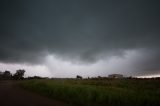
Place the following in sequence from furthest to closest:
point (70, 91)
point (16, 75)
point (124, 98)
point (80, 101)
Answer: point (16, 75) < point (70, 91) < point (80, 101) < point (124, 98)

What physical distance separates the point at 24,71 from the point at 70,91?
6558 cm

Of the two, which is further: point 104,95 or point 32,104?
point 104,95

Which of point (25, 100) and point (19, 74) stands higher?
Result: point (19, 74)

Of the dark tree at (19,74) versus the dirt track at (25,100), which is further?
the dark tree at (19,74)

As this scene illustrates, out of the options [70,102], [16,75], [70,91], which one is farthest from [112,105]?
[16,75]

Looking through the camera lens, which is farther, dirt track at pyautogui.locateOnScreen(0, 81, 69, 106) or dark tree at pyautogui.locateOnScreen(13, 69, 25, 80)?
dark tree at pyautogui.locateOnScreen(13, 69, 25, 80)

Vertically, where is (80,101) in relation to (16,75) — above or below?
below

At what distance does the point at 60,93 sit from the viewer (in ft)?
67.7

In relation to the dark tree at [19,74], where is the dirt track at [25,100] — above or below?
below

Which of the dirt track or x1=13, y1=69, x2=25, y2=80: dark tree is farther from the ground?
x1=13, y1=69, x2=25, y2=80: dark tree

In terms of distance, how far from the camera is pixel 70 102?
17.0 metres

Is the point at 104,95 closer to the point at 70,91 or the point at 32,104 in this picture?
the point at 70,91

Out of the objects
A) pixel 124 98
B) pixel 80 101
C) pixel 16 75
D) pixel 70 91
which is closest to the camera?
pixel 124 98

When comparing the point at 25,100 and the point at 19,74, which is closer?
the point at 25,100
